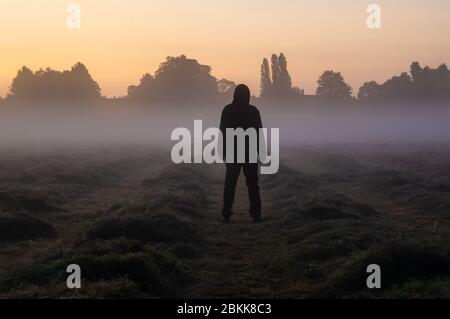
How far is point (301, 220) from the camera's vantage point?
1412cm

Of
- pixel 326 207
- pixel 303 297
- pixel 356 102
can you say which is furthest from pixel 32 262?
pixel 356 102

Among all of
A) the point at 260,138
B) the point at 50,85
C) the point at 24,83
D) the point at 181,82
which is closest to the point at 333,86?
the point at 181,82

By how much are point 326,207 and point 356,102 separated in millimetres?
147724

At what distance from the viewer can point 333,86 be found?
165 m

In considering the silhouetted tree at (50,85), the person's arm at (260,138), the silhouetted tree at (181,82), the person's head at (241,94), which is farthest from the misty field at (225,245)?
the silhouetted tree at (50,85)

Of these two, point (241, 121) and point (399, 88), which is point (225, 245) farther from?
point (399, 88)

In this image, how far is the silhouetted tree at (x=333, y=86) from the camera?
164 metres

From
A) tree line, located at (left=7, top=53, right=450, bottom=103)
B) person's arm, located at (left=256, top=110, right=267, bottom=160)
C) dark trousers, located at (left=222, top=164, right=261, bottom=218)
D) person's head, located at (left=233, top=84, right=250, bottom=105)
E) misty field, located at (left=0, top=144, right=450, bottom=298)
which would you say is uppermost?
tree line, located at (left=7, top=53, right=450, bottom=103)

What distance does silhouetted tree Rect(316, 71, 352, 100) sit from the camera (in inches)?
6447

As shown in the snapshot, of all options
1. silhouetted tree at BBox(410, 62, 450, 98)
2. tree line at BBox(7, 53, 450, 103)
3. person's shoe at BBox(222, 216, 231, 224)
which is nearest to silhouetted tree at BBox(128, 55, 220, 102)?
tree line at BBox(7, 53, 450, 103)

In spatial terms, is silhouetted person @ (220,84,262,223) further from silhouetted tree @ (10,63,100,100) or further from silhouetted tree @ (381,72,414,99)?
silhouetted tree @ (381,72,414,99)

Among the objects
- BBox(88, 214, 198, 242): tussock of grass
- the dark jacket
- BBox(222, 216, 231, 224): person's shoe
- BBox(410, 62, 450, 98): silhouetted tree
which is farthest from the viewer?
BBox(410, 62, 450, 98): silhouetted tree
